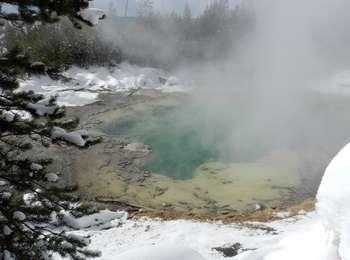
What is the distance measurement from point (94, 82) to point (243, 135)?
18721 millimetres

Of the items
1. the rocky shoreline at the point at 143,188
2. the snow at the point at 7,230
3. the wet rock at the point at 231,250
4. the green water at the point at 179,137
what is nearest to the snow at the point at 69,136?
the snow at the point at 7,230

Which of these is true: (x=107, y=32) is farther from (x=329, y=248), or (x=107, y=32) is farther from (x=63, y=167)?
(x=329, y=248)

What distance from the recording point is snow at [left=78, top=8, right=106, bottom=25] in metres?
5.38

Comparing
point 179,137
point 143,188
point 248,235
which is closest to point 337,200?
point 248,235

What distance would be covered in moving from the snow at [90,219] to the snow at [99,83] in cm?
2965

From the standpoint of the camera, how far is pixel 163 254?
10664 millimetres

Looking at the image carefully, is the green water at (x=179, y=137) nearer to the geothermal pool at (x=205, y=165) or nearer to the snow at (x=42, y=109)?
the geothermal pool at (x=205, y=165)

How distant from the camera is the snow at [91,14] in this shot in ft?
17.7

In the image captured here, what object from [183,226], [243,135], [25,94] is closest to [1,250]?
[25,94]

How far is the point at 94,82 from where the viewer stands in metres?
43.2

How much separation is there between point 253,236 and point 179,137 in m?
16.4

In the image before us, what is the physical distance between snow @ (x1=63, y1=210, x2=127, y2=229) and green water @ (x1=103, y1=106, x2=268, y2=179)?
16272mm

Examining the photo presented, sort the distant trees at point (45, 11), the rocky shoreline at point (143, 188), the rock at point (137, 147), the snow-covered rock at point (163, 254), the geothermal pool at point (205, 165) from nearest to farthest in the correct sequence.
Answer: the distant trees at point (45, 11)
the snow-covered rock at point (163, 254)
the rocky shoreline at point (143, 188)
the geothermal pool at point (205, 165)
the rock at point (137, 147)

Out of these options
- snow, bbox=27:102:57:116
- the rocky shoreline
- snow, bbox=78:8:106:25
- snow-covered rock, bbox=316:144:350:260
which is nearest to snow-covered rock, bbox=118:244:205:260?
snow-covered rock, bbox=316:144:350:260
